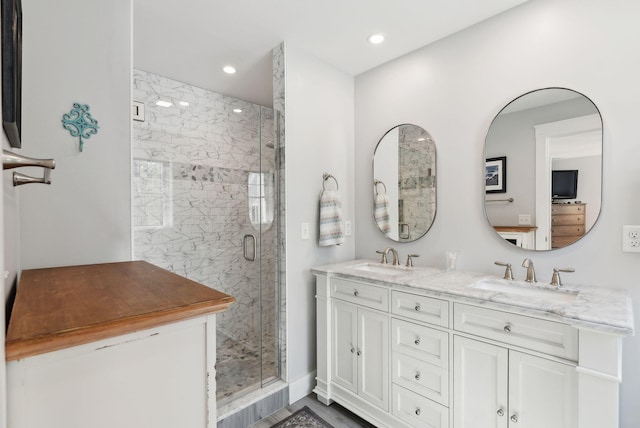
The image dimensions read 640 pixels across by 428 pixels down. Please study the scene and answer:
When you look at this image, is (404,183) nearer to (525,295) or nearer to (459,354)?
(525,295)

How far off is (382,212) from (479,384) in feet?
4.47

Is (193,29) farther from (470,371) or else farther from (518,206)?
(470,371)

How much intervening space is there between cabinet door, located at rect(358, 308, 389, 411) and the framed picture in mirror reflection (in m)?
1.05

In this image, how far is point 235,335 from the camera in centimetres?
268

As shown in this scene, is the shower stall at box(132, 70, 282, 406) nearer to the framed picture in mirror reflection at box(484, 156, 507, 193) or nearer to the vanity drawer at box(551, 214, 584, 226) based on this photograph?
the framed picture in mirror reflection at box(484, 156, 507, 193)

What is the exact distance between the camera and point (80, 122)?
55.2 inches

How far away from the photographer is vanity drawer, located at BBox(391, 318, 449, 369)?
1604 millimetres

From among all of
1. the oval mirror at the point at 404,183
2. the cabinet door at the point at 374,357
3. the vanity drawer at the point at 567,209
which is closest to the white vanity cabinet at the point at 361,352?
the cabinet door at the point at 374,357

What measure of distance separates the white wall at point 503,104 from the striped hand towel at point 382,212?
0.09 m

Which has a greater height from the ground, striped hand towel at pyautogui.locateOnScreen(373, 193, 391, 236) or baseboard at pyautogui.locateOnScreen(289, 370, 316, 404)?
striped hand towel at pyautogui.locateOnScreen(373, 193, 391, 236)

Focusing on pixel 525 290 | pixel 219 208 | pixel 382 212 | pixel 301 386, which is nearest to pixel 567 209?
pixel 525 290

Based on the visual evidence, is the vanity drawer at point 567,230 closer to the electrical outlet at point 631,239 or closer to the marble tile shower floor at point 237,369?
the electrical outlet at point 631,239

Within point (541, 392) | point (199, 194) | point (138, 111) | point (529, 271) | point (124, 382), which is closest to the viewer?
point (124, 382)

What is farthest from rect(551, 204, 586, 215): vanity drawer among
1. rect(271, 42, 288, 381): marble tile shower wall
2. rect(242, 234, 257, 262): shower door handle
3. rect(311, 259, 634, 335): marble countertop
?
rect(242, 234, 257, 262): shower door handle
